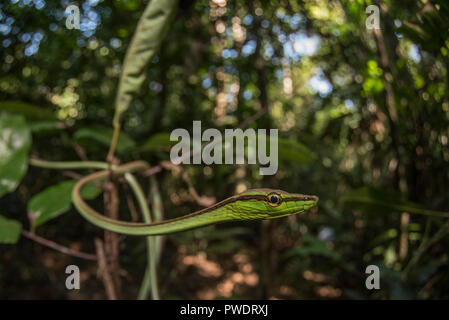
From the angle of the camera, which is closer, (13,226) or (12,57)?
(13,226)

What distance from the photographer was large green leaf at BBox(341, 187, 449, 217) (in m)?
0.70

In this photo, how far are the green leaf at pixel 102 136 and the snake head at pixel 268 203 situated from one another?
521mm

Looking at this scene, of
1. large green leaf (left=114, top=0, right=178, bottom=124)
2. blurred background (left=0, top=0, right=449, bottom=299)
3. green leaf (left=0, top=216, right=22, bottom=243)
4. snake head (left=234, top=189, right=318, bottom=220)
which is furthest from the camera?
blurred background (left=0, top=0, right=449, bottom=299)

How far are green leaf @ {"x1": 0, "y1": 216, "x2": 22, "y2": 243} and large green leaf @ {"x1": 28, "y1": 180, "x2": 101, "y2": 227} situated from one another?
33 millimetres

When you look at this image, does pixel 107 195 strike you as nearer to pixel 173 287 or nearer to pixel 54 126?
pixel 54 126

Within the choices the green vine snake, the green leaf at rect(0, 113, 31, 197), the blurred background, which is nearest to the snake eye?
the green vine snake

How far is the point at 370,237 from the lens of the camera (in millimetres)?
1341

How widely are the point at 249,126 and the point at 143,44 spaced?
23.0 inches

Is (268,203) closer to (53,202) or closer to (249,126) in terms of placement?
(53,202)

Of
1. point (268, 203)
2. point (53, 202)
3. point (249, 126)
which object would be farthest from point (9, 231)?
point (249, 126)

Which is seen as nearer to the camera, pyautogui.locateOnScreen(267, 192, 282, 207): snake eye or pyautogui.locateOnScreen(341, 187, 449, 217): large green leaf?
pyautogui.locateOnScreen(267, 192, 282, 207): snake eye

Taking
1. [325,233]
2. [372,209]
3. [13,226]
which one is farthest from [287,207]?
[325,233]

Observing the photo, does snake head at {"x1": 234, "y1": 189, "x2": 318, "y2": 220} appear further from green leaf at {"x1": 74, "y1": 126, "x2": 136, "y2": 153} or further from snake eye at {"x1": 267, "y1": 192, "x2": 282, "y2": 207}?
green leaf at {"x1": 74, "y1": 126, "x2": 136, "y2": 153}

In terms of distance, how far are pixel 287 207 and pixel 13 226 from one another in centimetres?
58
